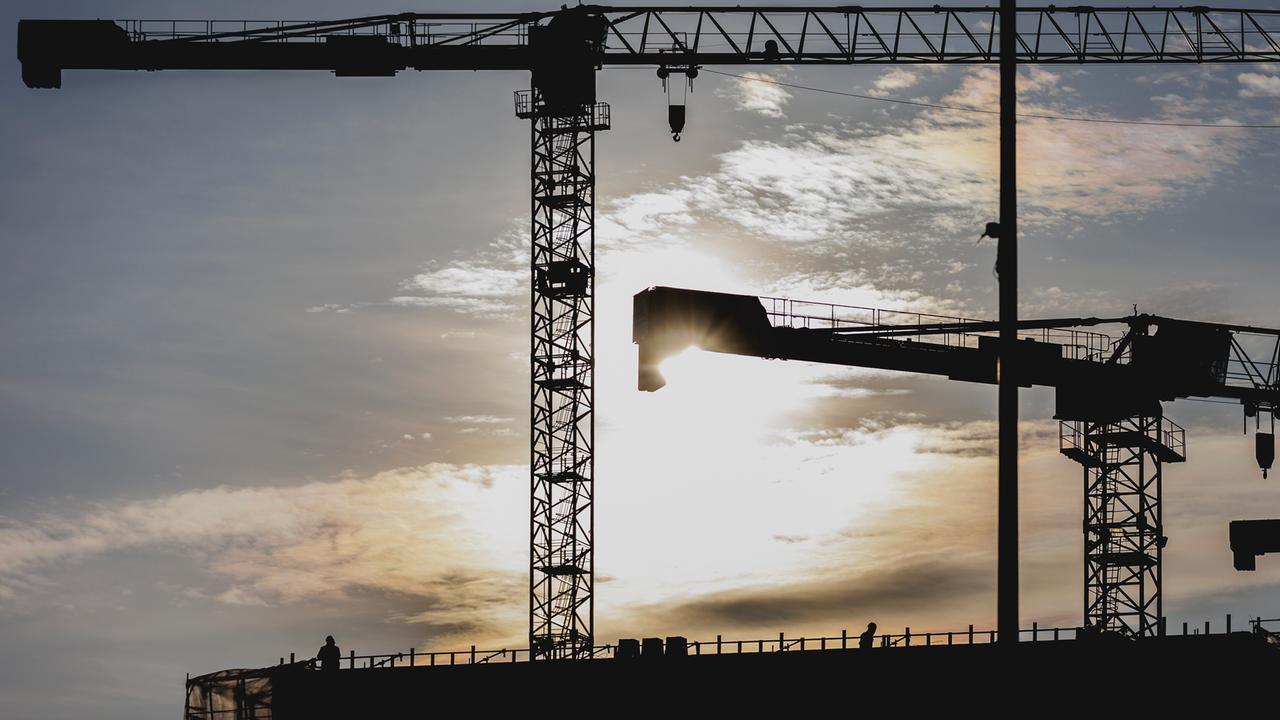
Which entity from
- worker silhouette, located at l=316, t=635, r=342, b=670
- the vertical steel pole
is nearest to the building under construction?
worker silhouette, located at l=316, t=635, r=342, b=670

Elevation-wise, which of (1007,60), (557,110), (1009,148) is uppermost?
(557,110)

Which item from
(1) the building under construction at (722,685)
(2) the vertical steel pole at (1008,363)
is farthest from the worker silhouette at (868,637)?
(2) the vertical steel pole at (1008,363)

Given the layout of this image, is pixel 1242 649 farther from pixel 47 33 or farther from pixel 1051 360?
pixel 47 33

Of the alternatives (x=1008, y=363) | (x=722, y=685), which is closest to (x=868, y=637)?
(x=722, y=685)

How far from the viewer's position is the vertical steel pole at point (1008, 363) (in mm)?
23250

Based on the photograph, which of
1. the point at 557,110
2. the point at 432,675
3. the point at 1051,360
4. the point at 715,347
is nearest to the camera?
the point at 432,675

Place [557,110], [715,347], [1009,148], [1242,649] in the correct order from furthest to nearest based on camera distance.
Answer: [557,110] < [715,347] < [1242,649] < [1009,148]

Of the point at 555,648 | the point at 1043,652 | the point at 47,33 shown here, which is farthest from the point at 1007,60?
the point at 47,33

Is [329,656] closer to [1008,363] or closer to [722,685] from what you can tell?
[722,685]

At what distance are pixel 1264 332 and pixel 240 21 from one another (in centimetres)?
5410

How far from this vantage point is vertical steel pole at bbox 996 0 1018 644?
23250mm

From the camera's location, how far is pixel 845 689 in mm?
54656

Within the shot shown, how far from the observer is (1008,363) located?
23656 mm

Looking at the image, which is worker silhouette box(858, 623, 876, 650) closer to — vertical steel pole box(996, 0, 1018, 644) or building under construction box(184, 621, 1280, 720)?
building under construction box(184, 621, 1280, 720)
